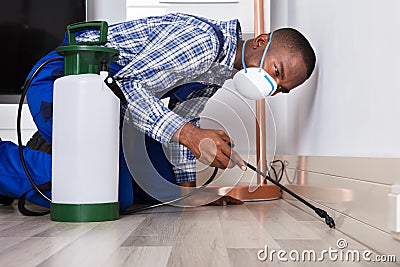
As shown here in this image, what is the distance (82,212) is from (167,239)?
329 millimetres

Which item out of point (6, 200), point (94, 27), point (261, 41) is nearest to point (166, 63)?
point (94, 27)

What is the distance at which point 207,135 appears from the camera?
1.41 metres

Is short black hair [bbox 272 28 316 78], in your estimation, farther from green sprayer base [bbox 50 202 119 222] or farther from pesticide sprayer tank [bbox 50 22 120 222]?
green sprayer base [bbox 50 202 119 222]

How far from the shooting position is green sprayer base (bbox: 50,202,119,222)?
1.34 metres

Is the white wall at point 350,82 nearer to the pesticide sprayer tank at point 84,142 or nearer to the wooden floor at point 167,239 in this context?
the wooden floor at point 167,239

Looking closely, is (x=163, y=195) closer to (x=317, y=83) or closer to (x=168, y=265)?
(x=317, y=83)

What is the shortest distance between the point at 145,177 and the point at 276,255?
0.75 metres

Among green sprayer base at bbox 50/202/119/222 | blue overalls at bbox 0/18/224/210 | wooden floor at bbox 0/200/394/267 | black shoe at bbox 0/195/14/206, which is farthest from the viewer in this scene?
black shoe at bbox 0/195/14/206

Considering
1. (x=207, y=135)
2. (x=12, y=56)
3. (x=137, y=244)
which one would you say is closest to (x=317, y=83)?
(x=207, y=135)

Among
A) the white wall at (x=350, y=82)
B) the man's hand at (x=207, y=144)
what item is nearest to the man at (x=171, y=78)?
the man's hand at (x=207, y=144)

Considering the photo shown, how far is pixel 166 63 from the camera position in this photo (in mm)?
1474

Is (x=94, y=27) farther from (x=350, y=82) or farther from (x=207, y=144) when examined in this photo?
(x=350, y=82)

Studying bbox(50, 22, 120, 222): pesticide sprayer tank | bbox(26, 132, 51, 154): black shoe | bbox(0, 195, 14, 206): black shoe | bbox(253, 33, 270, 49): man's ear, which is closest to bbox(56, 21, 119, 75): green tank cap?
bbox(50, 22, 120, 222): pesticide sprayer tank

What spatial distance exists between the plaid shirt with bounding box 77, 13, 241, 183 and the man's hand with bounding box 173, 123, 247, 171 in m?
0.02
